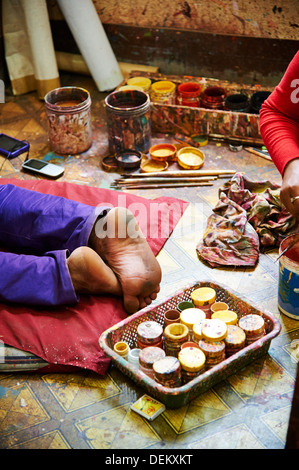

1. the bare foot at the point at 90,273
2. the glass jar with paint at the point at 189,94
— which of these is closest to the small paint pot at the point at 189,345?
the bare foot at the point at 90,273

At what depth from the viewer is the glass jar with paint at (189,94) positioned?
389 cm

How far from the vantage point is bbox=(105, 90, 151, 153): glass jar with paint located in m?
3.49

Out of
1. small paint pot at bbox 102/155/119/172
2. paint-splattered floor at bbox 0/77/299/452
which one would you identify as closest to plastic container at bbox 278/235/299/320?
paint-splattered floor at bbox 0/77/299/452

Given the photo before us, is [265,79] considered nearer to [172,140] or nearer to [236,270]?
[172,140]

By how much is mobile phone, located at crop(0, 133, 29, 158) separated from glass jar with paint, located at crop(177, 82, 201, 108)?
118cm

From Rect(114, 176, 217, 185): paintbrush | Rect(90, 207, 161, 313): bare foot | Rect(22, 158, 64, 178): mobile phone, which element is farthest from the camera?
Rect(22, 158, 64, 178): mobile phone

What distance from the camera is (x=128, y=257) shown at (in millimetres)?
2402

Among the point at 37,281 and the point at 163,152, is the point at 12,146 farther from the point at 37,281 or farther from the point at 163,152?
the point at 37,281

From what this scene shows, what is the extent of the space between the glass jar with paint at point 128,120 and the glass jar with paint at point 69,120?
18 centimetres

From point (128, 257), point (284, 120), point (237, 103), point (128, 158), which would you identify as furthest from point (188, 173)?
point (128, 257)

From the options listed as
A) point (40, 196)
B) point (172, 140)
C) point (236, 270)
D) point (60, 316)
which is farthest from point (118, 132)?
point (60, 316)

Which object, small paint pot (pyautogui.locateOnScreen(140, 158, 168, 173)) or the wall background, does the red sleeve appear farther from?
the wall background

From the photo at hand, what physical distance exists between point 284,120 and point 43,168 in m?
1.71

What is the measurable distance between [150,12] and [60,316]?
2.90 m
